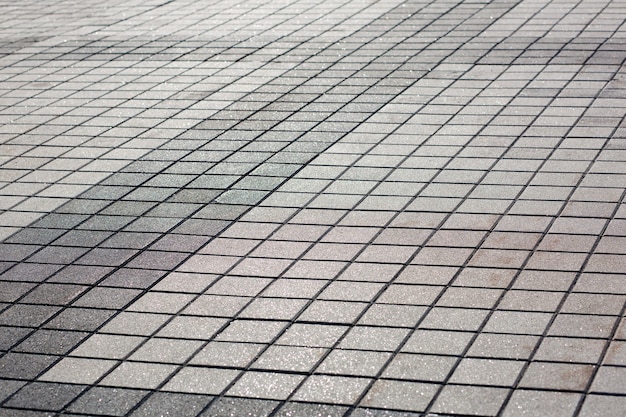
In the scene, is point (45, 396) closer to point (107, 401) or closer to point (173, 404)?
point (107, 401)

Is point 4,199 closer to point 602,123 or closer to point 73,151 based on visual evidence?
point 73,151

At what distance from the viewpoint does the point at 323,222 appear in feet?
18.9

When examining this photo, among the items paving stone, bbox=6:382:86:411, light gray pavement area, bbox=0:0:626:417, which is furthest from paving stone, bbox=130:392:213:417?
paving stone, bbox=6:382:86:411

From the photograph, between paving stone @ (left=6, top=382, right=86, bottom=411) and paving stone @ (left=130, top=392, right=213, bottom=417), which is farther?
paving stone @ (left=6, top=382, right=86, bottom=411)

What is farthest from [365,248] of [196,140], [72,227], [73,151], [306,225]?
[73,151]

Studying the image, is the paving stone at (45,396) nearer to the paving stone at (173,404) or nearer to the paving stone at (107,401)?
the paving stone at (107,401)

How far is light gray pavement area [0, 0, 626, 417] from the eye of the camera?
13.9ft

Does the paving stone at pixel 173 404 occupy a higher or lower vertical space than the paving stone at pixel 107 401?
lower

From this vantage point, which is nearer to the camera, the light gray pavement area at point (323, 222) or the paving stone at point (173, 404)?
the paving stone at point (173, 404)

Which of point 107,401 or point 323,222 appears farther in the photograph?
point 323,222

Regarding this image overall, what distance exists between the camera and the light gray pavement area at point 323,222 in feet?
13.9

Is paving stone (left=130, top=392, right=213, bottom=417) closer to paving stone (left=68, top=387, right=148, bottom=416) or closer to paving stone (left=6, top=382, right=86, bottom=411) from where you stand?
paving stone (left=68, top=387, right=148, bottom=416)

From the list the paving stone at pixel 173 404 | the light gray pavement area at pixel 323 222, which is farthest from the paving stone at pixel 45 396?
the paving stone at pixel 173 404

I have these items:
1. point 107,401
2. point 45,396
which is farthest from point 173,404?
point 45,396
